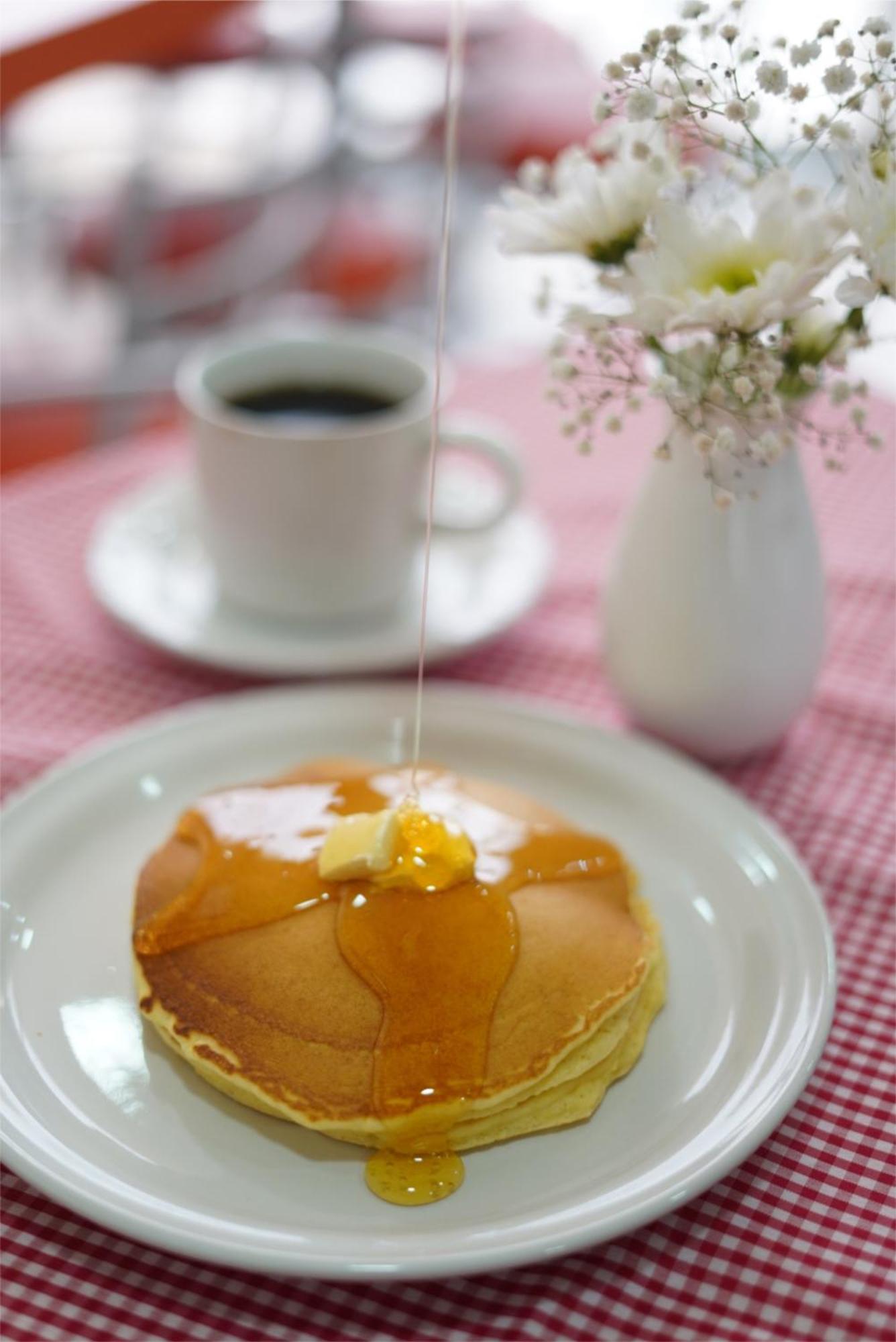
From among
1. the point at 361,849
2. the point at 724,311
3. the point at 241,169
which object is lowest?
the point at 241,169

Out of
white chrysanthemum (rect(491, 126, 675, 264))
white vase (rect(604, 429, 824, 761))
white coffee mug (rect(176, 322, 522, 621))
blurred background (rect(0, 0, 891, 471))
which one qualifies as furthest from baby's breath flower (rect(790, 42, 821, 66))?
blurred background (rect(0, 0, 891, 471))

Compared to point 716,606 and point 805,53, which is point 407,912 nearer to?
point 716,606

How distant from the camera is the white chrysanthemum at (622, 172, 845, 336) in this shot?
2.92 feet

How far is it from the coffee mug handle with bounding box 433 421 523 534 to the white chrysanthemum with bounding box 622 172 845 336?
14.8 inches

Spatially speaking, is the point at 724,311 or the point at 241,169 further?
the point at 241,169

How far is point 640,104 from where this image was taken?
88 centimetres

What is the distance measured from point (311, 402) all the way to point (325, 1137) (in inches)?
29.9

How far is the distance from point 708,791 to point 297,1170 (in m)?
0.44

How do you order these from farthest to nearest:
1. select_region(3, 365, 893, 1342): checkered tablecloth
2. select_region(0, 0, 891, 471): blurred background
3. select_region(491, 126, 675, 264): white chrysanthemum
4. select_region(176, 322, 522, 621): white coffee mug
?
select_region(0, 0, 891, 471): blurred background → select_region(176, 322, 522, 621): white coffee mug → select_region(491, 126, 675, 264): white chrysanthemum → select_region(3, 365, 893, 1342): checkered tablecloth

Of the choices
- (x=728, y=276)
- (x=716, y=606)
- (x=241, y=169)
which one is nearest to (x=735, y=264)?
(x=728, y=276)

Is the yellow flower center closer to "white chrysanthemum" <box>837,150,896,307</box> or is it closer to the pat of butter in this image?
"white chrysanthemum" <box>837,150,896,307</box>

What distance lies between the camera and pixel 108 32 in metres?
2.78

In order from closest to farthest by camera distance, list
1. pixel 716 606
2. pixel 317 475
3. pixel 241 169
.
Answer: pixel 716 606 → pixel 317 475 → pixel 241 169

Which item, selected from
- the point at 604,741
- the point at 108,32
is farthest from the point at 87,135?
the point at 604,741
